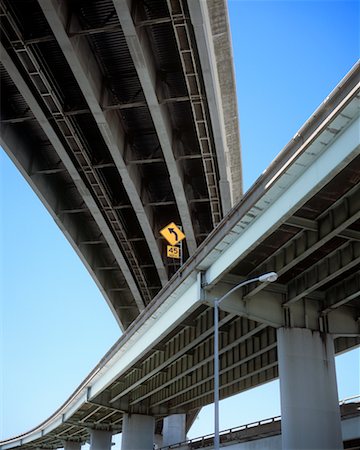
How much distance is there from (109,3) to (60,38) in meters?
2.76

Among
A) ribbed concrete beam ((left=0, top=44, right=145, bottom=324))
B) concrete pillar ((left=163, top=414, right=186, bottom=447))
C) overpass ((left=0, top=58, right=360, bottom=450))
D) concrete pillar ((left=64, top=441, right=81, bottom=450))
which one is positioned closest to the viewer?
overpass ((left=0, top=58, right=360, bottom=450))

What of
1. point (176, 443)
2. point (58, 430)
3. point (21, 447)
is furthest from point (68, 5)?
point (21, 447)

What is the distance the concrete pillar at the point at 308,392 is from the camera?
1952 cm

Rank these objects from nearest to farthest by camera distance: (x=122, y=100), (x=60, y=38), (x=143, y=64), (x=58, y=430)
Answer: (x=60, y=38) → (x=143, y=64) → (x=122, y=100) → (x=58, y=430)

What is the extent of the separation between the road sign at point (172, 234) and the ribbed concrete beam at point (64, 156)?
4.19 meters

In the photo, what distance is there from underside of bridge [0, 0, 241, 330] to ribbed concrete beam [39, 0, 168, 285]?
5 centimetres

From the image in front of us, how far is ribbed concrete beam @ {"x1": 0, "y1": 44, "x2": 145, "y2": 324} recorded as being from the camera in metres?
26.5

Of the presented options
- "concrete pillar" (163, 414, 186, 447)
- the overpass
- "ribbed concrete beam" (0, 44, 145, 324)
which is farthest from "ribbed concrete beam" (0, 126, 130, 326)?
"concrete pillar" (163, 414, 186, 447)

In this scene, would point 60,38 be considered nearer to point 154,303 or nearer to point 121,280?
point 154,303

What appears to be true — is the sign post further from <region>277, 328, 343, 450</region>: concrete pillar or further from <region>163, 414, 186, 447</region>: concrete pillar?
<region>163, 414, 186, 447</region>: concrete pillar

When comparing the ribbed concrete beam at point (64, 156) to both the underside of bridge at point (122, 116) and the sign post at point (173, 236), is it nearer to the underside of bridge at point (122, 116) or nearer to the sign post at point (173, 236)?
the underside of bridge at point (122, 116)

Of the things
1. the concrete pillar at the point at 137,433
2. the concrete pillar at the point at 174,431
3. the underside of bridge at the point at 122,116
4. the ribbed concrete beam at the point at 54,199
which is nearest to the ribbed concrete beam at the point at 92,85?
the underside of bridge at the point at 122,116

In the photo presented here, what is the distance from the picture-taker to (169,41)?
27.0m

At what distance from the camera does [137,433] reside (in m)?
41.2
